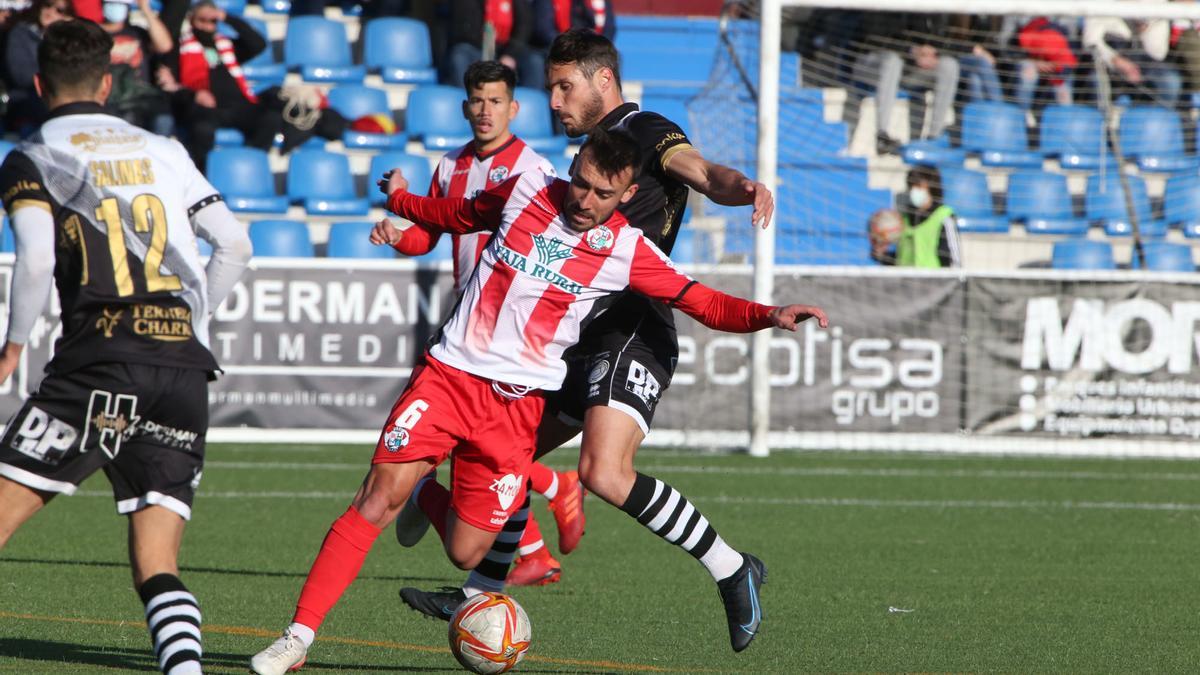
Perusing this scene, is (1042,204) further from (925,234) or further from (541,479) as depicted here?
(541,479)

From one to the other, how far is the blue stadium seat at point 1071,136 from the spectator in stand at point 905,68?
1.19m

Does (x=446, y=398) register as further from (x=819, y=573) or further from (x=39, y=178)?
(x=819, y=573)

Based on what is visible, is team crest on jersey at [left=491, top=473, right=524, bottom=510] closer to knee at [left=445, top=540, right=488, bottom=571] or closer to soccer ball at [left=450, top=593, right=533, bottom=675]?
→ knee at [left=445, top=540, right=488, bottom=571]

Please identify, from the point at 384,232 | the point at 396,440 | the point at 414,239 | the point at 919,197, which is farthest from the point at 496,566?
the point at 919,197

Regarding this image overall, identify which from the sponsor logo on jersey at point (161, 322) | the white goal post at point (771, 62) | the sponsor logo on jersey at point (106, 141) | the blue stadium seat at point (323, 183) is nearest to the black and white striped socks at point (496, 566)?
the sponsor logo on jersey at point (161, 322)

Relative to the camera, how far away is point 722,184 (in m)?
5.61

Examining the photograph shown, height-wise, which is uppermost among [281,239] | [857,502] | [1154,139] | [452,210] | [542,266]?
[452,210]

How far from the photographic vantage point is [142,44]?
52.0 ft

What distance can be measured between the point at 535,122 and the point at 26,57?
5093 mm

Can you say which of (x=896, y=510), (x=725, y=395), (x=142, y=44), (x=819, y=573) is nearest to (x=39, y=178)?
(x=819, y=573)

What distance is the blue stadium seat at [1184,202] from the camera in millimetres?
16188

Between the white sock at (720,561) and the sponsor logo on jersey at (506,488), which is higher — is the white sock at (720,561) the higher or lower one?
the lower one

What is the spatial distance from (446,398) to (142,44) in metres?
11.6

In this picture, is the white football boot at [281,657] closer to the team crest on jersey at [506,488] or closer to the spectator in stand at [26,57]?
the team crest on jersey at [506,488]
